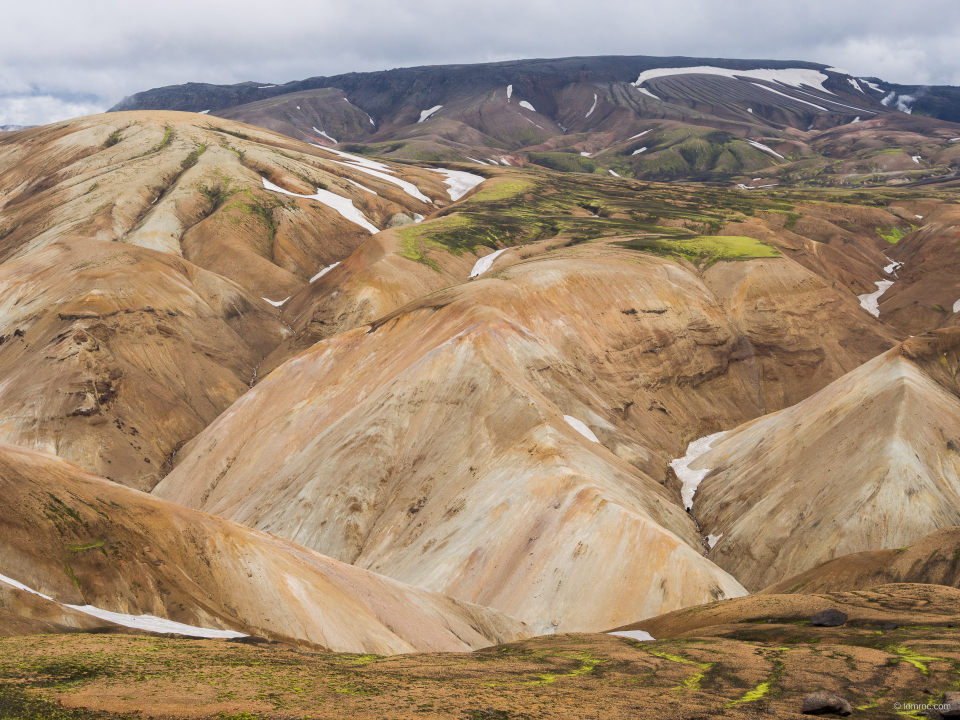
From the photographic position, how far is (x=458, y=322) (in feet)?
161

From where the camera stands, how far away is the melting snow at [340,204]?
101363 mm

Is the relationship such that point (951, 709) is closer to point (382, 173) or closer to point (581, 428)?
point (581, 428)

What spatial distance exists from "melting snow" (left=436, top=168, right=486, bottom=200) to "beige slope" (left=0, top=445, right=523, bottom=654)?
110 meters

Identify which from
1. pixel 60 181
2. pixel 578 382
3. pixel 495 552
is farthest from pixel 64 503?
pixel 60 181

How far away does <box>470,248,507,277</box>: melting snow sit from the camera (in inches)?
3110

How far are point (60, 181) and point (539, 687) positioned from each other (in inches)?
4317

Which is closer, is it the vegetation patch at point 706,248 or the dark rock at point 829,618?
the dark rock at point 829,618

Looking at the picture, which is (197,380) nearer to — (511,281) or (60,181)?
(511,281)

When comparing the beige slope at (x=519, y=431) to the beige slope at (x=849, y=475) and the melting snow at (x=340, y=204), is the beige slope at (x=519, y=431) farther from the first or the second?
the melting snow at (x=340, y=204)

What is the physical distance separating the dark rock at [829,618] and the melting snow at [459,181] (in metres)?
116

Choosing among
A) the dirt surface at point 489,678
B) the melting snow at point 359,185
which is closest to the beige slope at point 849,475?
the dirt surface at point 489,678

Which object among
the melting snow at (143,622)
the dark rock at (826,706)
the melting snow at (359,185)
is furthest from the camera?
the melting snow at (359,185)

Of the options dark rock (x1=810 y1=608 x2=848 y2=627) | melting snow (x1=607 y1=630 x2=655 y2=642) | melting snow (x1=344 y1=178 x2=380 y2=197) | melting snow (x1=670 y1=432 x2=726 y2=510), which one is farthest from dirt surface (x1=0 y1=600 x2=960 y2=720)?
melting snow (x1=344 y1=178 x2=380 y2=197)

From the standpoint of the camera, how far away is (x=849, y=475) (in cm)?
3650
